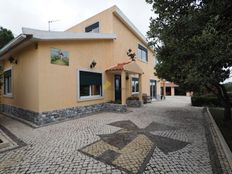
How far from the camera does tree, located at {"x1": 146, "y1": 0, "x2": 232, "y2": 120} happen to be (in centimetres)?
449

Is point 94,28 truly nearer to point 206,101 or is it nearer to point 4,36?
point 4,36

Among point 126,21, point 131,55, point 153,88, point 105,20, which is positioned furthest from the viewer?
point 153,88

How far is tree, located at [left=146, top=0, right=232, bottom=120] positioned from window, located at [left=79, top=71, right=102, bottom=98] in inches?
213

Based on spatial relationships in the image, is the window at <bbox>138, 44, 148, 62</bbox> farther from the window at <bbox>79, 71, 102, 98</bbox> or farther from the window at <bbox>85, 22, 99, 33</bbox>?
the window at <bbox>79, 71, 102, 98</bbox>

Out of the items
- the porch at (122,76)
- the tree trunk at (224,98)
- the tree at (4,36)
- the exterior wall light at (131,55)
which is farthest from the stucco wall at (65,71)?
the tree at (4,36)

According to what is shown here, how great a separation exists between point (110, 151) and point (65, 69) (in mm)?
6401

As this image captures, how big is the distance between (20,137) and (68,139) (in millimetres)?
2105

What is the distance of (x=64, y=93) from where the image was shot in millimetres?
10125

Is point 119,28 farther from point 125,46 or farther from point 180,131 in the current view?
point 180,131

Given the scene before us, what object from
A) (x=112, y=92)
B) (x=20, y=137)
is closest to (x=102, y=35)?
(x=112, y=92)

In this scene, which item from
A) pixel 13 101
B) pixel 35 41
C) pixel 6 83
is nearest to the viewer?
pixel 35 41

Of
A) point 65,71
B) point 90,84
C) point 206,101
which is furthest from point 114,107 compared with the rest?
point 206,101

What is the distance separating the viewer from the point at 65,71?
10.2 meters

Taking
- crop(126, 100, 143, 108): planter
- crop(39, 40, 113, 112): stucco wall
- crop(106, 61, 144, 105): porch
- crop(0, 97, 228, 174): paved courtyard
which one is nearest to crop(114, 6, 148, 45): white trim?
crop(39, 40, 113, 112): stucco wall
